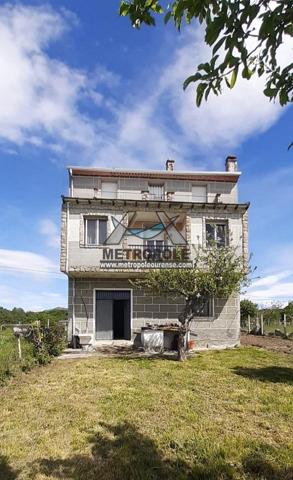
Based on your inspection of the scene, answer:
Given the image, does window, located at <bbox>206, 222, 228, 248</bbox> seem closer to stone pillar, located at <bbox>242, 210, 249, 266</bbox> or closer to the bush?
stone pillar, located at <bbox>242, 210, 249, 266</bbox>

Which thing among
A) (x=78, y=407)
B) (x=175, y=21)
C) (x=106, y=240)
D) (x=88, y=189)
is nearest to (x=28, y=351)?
(x=78, y=407)

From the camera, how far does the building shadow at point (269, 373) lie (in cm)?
1165

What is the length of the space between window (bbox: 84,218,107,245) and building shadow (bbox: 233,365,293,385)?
10.2m

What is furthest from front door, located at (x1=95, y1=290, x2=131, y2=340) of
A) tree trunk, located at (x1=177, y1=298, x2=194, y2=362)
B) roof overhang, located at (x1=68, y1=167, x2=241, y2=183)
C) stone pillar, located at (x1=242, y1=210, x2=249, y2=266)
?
roof overhang, located at (x1=68, y1=167, x2=241, y2=183)

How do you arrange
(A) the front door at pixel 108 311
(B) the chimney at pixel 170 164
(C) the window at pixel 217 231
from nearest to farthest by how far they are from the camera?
(A) the front door at pixel 108 311 < (C) the window at pixel 217 231 < (B) the chimney at pixel 170 164

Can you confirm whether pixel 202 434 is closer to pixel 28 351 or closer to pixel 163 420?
pixel 163 420

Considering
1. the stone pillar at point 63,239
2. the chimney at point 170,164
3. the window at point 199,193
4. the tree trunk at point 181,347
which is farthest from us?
the chimney at point 170,164

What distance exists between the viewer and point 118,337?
73.0ft

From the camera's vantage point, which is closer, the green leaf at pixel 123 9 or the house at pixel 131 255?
the green leaf at pixel 123 9

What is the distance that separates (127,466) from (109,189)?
785 inches

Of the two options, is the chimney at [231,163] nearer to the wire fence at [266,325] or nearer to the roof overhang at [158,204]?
the roof overhang at [158,204]

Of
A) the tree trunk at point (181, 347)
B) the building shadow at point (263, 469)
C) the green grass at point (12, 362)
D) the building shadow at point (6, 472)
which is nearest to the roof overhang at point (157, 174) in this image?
the tree trunk at point (181, 347)

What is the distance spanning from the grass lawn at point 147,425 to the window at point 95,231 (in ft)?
29.9

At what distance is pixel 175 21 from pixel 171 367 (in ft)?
41.2
